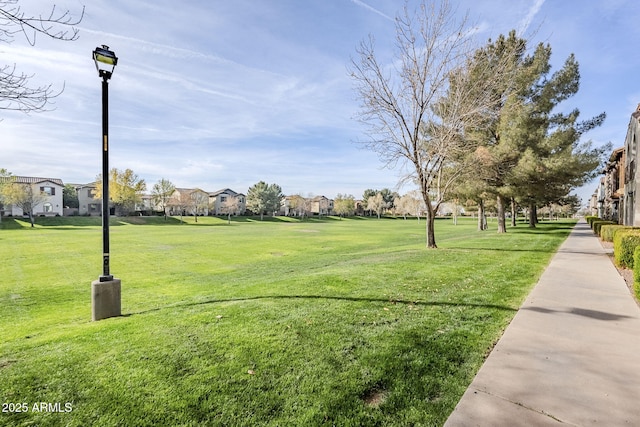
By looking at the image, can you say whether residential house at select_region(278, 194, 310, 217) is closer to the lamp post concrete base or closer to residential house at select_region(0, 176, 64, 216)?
residential house at select_region(0, 176, 64, 216)

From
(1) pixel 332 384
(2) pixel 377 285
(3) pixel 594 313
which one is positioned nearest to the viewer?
(1) pixel 332 384

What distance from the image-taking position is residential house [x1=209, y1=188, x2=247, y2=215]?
76.3m

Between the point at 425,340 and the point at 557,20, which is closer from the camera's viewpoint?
the point at 425,340

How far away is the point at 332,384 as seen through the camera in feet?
9.67

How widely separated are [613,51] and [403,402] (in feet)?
46.1

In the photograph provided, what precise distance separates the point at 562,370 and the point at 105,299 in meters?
6.28

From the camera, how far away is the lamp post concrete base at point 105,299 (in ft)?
16.9

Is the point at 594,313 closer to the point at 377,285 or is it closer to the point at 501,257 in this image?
the point at 377,285

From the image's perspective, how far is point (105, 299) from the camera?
522 cm

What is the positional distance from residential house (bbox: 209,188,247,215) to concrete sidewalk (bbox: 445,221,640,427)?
73287mm

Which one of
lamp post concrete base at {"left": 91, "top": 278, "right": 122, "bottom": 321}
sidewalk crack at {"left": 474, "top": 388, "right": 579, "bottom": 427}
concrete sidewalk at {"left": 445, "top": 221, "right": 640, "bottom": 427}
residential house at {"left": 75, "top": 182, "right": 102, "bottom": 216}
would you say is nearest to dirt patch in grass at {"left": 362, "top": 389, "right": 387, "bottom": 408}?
concrete sidewalk at {"left": 445, "top": 221, "right": 640, "bottom": 427}

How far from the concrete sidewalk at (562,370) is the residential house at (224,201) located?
7329 centimetres

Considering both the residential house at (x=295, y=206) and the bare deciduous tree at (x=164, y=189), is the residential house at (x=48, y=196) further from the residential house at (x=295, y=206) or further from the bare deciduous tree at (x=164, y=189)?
the residential house at (x=295, y=206)

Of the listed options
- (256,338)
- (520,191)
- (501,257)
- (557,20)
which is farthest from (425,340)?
(520,191)
